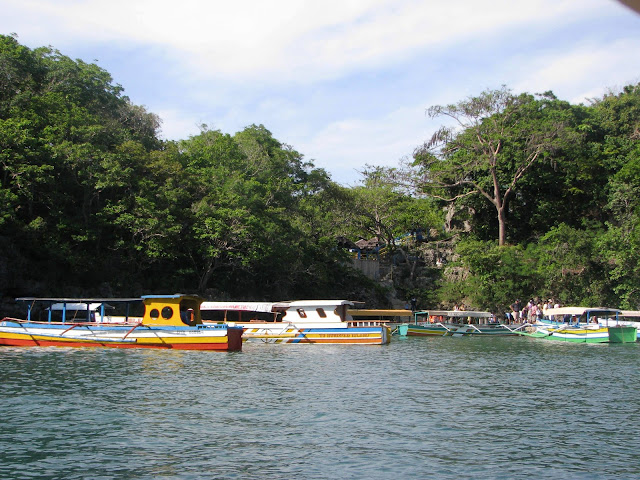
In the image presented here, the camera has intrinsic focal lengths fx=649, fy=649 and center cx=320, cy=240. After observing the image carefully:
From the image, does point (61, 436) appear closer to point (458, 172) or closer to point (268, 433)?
point (268, 433)

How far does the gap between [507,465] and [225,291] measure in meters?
31.8

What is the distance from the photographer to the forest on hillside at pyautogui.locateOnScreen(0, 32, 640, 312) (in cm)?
Result: 3366

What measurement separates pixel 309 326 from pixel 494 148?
23.0m

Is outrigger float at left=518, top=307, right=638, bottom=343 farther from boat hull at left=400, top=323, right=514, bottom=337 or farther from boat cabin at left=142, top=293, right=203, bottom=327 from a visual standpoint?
boat cabin at left=142, top=293, right=203, bottom=327

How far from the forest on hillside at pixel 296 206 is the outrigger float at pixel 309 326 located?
605cm

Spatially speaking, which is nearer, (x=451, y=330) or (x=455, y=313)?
(x=451, y=330)

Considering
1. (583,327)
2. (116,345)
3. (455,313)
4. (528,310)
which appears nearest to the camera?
(116,345)

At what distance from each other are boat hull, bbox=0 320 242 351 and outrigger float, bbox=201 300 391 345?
196 inches

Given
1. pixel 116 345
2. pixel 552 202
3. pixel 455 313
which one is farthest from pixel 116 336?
pixel 552 202

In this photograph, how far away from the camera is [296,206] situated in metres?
46.5

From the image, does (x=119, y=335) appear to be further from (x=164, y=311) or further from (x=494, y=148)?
Result: (x=494, y=148)

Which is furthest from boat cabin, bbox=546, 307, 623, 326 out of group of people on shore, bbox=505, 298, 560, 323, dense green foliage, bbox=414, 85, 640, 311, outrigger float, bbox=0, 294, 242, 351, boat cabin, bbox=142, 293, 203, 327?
boat cabin, bbox=142, 293, 203, 327

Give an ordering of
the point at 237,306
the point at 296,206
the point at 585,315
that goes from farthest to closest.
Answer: the point at 296,206 → the point at 585,315 → the point at 237,306

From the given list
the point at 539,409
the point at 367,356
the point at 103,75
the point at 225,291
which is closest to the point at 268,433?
the point at 539,409
